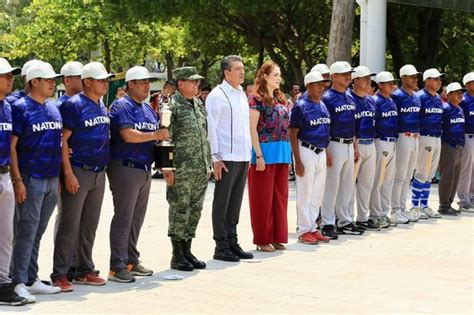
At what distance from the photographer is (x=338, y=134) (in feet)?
35.8

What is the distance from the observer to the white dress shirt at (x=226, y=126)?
922 centimetres

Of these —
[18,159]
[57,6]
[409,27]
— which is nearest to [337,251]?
[18,159]

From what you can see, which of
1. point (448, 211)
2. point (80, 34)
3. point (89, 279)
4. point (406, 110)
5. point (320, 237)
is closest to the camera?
point (89, 279)

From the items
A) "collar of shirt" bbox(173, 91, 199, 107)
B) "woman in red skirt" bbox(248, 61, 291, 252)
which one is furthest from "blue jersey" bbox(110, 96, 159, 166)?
"woman in red skirt" bbox(248, 61, 291, 252)

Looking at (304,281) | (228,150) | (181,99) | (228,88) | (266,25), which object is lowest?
(304,281)

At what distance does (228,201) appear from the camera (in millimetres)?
9469

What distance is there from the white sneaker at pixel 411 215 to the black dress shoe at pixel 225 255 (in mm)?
3946

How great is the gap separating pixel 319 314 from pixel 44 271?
3.05 m

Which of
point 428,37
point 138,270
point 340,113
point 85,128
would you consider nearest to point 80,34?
point 428,37

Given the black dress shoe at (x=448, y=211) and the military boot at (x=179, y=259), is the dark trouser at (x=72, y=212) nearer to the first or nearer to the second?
the military boot at (x=179, y=259)

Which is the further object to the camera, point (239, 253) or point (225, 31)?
point (225, 31)

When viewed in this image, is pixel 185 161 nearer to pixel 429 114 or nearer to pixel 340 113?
pixel 340 113

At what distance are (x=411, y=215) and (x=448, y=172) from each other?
4.12 ft

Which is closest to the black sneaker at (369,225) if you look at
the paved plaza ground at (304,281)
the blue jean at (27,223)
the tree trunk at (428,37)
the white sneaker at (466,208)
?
the paved plaza ground at (304,281)
